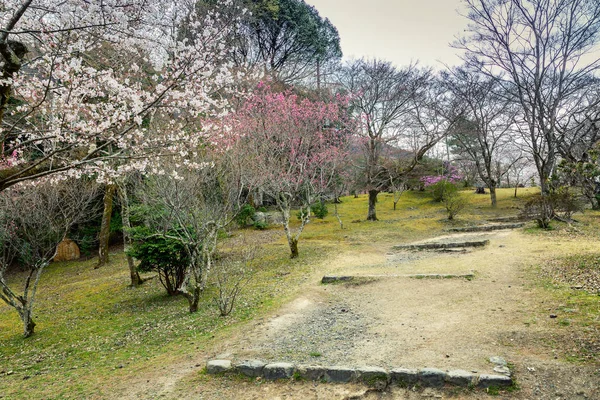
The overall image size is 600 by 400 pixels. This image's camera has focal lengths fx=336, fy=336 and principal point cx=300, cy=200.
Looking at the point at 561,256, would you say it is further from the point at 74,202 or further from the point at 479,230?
the point at 74,202

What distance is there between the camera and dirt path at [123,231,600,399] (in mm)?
3627

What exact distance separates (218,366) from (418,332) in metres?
2.85

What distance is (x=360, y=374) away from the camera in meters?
3.78

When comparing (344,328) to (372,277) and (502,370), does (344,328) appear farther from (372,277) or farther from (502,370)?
(372,277)

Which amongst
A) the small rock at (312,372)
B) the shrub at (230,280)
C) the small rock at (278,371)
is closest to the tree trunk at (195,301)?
the shrub at (230,280)

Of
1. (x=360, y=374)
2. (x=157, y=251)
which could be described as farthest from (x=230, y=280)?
(x=360, y=374)

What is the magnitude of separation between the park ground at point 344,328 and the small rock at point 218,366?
103 mm

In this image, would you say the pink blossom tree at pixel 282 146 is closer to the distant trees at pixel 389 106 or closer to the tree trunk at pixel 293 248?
the tree trunk at pixel 293 248

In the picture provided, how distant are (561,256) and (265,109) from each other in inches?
412

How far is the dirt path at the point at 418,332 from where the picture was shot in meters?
3.63

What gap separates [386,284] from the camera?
7.69 meters

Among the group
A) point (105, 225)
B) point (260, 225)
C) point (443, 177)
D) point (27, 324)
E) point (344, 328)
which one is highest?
point (443, 177)

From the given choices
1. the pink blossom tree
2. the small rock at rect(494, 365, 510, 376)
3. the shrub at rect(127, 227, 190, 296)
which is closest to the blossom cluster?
the pink blossom tree

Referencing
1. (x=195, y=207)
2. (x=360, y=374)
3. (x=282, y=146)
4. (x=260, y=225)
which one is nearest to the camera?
(x=360, y=374)
